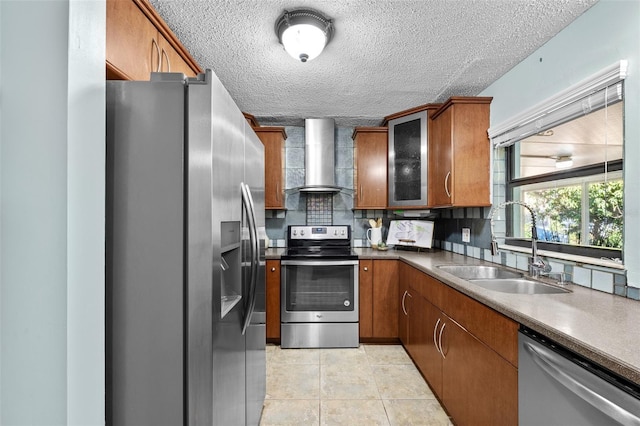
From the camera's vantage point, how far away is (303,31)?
1528mm

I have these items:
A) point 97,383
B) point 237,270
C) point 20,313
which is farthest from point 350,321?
point 20,313

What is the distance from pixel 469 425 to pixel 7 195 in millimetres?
2041

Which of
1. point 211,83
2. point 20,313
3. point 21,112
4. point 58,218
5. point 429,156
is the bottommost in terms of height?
point 20,313

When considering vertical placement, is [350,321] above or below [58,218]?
below

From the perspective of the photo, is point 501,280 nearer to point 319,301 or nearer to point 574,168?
point 574,168

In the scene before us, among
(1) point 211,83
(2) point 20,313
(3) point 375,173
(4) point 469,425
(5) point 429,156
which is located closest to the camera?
(2) point 20,313

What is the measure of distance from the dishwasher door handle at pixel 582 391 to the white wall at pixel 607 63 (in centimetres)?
72

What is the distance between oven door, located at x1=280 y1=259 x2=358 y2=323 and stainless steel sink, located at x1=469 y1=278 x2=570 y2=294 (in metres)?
1.16

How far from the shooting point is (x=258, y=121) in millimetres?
3203

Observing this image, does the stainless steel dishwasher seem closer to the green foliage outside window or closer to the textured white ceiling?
the green foliage outside window

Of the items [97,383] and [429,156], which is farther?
[429,156]

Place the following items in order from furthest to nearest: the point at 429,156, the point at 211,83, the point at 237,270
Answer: the point at 429,156
the point at 237,270
the point at 211,83

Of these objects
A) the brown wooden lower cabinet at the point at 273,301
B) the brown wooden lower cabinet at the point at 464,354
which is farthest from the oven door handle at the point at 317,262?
the brown wooden lower cabinet at the point at 464,354

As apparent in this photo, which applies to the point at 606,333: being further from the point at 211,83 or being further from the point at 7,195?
the point at 7,195
